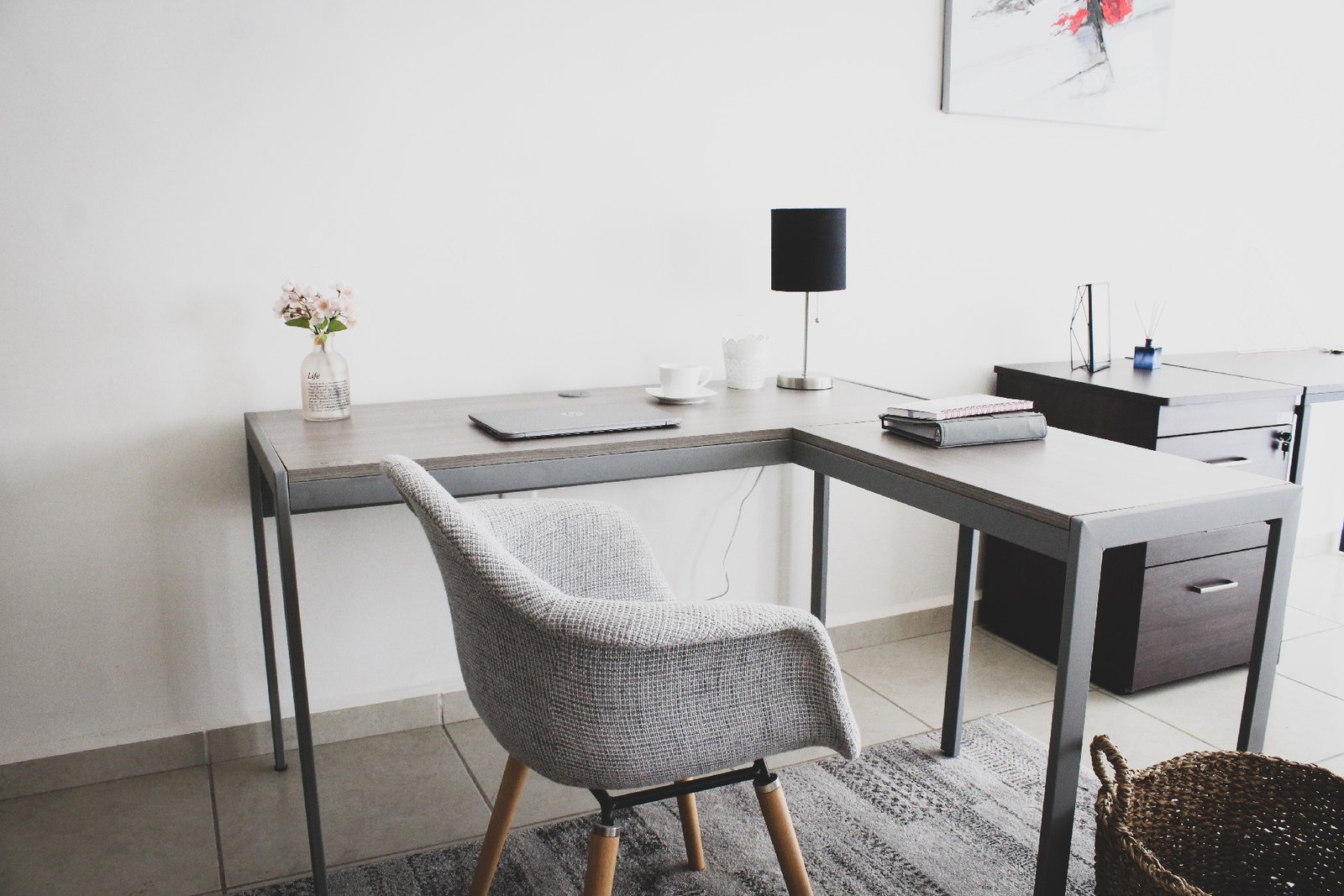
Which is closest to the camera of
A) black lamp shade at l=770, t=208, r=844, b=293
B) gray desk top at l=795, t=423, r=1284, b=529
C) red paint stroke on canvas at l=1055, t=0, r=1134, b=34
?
gray desk top at l=795, t=423, r=1284, b=529

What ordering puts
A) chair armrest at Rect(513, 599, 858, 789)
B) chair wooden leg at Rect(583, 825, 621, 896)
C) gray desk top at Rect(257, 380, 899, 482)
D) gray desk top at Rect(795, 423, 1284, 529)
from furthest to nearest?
gray desk top at Rect(257, 380, 899, 482) < gray desk top at Rect(795, 423, 1284, 529) < chair wooden leg at Rect(583, 825, 621, 896) < chair armrest at Rect(513, 599, 858, 789)

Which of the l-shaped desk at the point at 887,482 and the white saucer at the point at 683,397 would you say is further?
the white saucer at the point at 683,397

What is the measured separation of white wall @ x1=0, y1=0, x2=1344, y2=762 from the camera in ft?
6.29

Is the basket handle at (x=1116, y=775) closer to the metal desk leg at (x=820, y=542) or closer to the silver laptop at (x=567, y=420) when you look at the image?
the silver laptop at (x=567, y=420)

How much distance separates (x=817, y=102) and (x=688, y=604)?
1.70 meters

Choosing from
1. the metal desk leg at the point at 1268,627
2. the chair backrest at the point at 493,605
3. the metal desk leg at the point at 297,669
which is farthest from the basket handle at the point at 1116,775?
the metal desk leg at the point at 297,669

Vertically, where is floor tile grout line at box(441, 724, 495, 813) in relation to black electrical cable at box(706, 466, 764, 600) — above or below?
below

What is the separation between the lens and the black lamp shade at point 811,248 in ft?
7.33

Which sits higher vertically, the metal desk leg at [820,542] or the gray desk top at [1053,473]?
the gray desk top at [1053,473]

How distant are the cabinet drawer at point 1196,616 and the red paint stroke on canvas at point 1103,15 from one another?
57.6 inches

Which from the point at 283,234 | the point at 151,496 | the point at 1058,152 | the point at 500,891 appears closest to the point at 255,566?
the point at 151,496

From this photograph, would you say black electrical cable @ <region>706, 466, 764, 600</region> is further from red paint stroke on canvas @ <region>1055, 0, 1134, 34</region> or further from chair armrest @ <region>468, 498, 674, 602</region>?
red paint stroke on canvas @ <region>1055, 0, 1134, 34</region>

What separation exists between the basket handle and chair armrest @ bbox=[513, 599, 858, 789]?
0.42m

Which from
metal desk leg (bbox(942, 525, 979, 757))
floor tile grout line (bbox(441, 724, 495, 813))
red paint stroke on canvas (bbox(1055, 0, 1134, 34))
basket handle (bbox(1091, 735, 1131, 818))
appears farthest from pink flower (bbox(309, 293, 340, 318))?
red paint stroke on canvas (bbox(1055, 0, 1134, 34))
